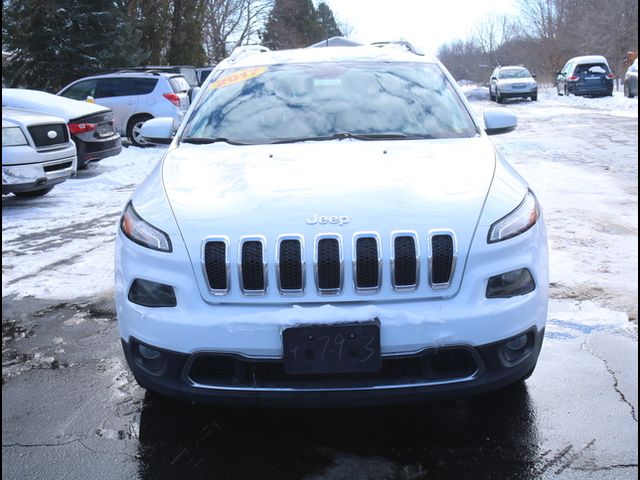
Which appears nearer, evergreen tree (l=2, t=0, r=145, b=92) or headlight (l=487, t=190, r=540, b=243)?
headlight (l=487, t=190, r=540, b=243)

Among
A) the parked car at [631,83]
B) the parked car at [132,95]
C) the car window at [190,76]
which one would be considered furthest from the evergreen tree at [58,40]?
the parked car at [631,83]

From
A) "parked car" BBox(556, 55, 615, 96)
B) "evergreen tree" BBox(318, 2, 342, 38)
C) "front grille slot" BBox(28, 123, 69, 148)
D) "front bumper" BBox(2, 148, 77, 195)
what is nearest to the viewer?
"front bumper" BBox(2, 148, 77, 195)

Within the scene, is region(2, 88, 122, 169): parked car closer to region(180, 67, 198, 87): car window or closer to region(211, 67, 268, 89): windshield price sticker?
region(211, 67, 268, 89): windshield price sticker

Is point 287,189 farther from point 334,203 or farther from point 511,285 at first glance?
point 511,285

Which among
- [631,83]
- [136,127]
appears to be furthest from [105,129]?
[631,83]

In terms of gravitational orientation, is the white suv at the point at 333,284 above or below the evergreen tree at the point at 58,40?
below

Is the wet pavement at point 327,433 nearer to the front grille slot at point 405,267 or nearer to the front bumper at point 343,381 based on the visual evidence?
the front bumper at point 343,381

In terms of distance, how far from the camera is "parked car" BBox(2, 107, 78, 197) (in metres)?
8.43

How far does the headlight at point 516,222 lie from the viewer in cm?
281

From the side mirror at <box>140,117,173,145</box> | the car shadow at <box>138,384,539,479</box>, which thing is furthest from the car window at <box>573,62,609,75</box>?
the car shadow at <box>138,384,539,479</box>

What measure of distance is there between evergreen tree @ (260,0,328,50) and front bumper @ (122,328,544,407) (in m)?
55.0

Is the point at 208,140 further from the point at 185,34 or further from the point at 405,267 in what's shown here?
the point at 185,34

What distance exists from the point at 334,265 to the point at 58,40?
20.5m

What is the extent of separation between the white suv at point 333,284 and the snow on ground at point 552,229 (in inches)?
62.4
